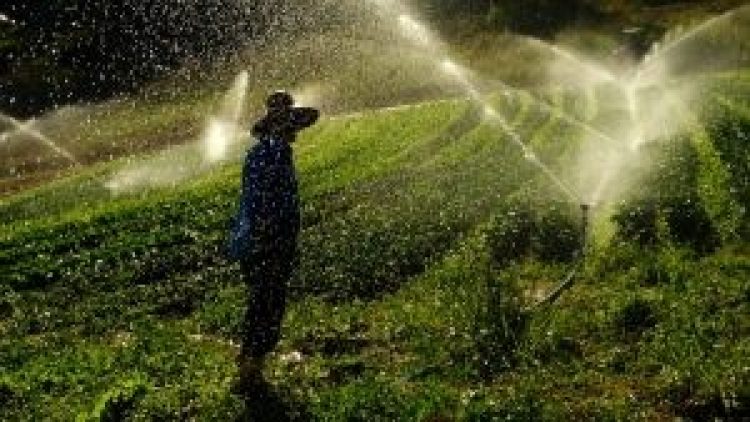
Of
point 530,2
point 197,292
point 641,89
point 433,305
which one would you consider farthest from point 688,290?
point 530,2

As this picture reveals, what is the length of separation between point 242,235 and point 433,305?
383cm

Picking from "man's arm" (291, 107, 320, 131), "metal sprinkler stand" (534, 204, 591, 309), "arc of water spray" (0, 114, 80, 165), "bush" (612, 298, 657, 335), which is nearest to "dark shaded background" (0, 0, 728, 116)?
"arc of water spray" (0, 114, 80, 165)

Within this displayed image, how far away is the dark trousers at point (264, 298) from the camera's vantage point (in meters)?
12.6

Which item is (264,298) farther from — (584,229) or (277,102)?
(584,229)

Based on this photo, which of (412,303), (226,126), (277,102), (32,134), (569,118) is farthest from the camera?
(226,126)

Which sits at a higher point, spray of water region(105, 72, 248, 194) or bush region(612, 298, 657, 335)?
spray of water region(105, 72, 248, 194)

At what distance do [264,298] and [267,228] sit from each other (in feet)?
2.67

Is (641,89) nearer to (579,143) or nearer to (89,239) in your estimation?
(579,143)

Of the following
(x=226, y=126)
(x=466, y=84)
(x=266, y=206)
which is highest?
(x=466, y=84)

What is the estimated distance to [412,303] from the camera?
15.9m

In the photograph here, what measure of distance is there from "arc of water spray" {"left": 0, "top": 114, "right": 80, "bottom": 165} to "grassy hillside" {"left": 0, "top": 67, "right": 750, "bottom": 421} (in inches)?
636

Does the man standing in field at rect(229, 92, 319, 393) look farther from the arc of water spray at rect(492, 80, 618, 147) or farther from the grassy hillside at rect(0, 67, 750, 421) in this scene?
the arc of water spray at rect(492, 80, 618, 147)

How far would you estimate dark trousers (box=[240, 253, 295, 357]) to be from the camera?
12602 millimetres

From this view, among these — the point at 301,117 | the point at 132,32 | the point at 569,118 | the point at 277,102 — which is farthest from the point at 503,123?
the point at 132,32
